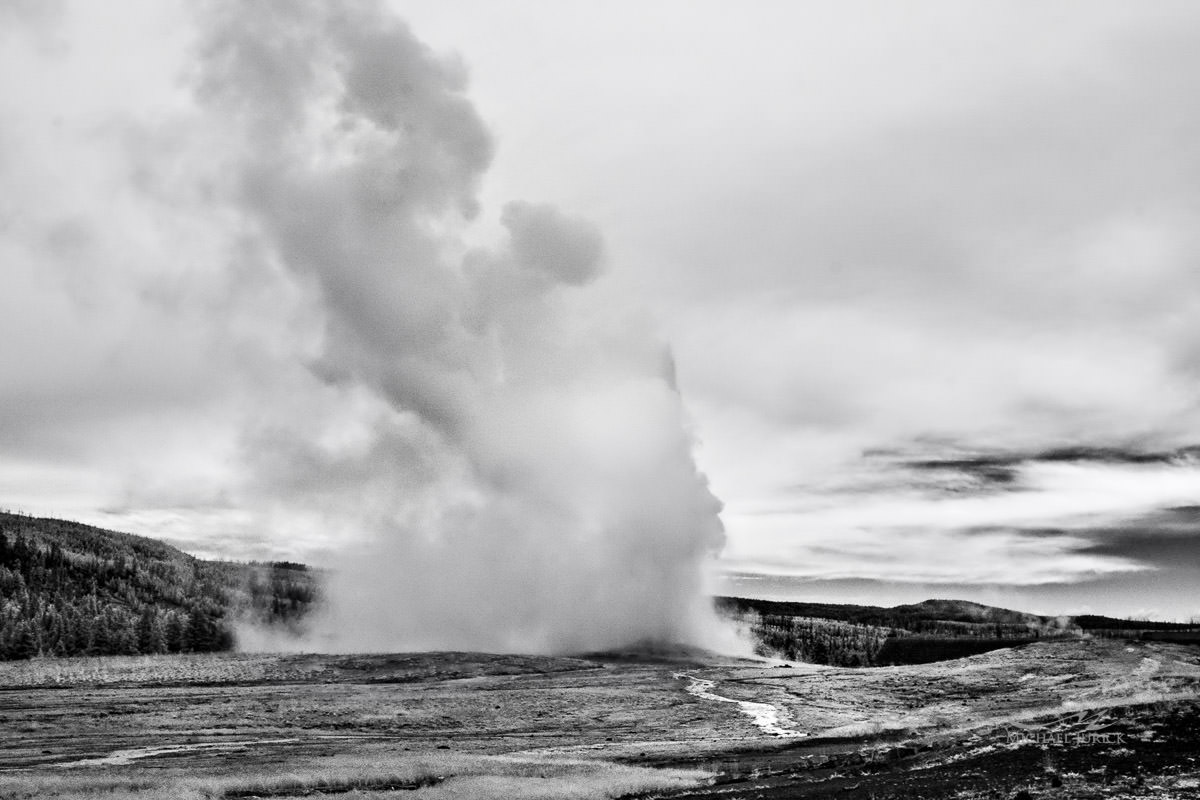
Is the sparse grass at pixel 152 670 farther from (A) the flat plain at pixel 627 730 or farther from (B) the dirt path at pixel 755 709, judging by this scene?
(B) the dirt path at pixel 755 709

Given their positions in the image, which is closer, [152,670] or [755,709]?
[755,709]

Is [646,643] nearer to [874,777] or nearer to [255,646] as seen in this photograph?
[255,646]

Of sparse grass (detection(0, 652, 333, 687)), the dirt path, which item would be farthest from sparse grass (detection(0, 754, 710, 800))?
sparse grass (detection(0, 652, 333, 687))

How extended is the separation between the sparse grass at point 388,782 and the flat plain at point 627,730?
0.57 ft

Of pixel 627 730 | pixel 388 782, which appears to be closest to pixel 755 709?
pixel 627 730

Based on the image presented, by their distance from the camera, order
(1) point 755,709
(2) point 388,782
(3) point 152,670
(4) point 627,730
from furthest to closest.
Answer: (3) point 152,670
(1) point 755,709
(4) point 627,730
(2) point 388,782

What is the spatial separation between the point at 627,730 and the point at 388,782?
24576 mm

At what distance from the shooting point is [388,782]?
41.4 meters

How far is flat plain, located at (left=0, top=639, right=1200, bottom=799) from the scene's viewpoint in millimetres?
36344

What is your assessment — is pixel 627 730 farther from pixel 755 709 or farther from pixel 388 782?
pixel 388 782

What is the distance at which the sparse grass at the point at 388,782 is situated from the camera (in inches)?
1479

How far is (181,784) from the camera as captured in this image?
4112 cm

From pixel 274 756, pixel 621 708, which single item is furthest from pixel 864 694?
pixel 274 756

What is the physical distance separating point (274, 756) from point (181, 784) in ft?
34.5
